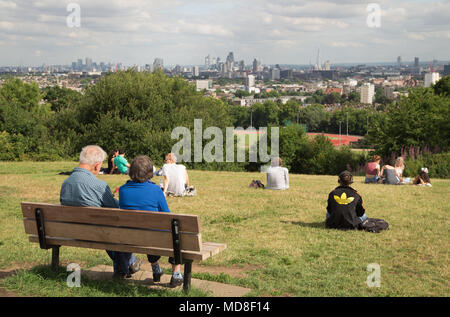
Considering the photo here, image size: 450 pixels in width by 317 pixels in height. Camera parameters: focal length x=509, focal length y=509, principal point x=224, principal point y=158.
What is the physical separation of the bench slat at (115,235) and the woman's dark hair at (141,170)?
646 mm

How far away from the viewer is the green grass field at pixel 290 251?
231 inches

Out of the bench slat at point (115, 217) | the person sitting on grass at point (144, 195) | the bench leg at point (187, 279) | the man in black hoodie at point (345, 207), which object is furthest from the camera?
the man in black hoodie at point (345, 207)

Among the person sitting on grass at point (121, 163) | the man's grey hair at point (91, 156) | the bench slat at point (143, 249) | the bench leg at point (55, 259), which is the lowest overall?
the person sitting on grass at point (121, 163)

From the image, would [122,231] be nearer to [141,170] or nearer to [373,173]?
[141,170]

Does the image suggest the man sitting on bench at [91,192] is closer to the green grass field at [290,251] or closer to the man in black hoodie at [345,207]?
the green grass field at [290,251]

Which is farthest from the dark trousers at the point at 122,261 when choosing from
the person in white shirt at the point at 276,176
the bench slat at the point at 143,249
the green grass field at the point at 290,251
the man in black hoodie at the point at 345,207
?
the person in white shirt at the point at 276,176

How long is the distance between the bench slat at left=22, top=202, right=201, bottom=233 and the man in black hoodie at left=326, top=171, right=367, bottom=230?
4287mm

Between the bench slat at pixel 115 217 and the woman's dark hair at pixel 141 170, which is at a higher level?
the woman's dark hair at pixel 141 170

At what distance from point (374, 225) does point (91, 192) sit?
17.1 ft

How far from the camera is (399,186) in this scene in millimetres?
16391

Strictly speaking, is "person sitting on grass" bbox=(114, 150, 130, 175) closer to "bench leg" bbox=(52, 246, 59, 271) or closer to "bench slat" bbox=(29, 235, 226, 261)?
"bench leg" bbox=(52, 246, 59, 271)

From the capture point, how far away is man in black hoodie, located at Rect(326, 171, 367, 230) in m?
8.84
